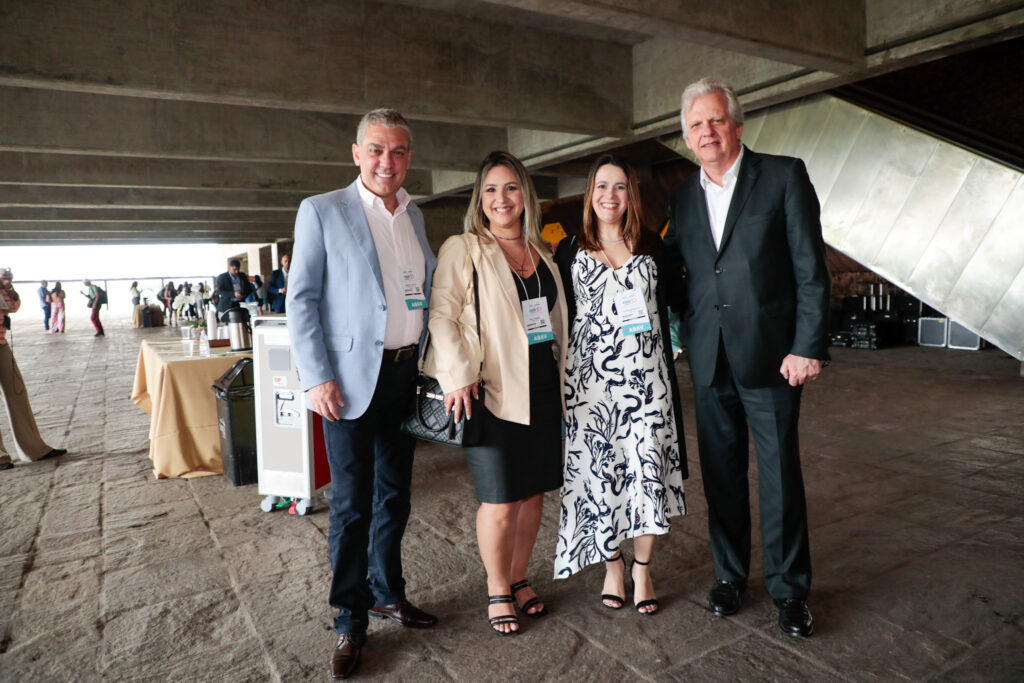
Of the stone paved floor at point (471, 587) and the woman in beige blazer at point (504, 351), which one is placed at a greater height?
the woman in beige blazer at point (504, 351)

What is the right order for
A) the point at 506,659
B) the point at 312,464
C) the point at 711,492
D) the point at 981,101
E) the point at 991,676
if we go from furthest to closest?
the point at 981,101, the point at 312,464, the point at 711,492, the point at 506,659, the point at 991,676

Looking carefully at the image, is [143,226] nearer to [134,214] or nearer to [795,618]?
[134,214]

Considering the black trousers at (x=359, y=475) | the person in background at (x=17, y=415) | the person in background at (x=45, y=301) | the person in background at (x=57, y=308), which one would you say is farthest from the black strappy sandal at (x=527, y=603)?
the person in background at (x=45, y=301)

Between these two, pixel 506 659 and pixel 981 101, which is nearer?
pixel 506 659

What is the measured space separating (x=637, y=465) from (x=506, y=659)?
77cm

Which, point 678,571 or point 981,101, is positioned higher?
point 981,101

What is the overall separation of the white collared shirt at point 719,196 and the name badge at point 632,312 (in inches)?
13.1

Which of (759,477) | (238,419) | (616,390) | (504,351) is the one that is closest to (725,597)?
(759,477)

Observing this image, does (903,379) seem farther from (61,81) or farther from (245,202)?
(245,202)

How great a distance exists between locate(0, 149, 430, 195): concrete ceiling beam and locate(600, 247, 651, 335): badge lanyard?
346 inches

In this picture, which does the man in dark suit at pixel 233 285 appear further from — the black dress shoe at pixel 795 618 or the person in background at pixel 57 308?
the person in background at pixel 57 308

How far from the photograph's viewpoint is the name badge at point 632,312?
2.16 metres

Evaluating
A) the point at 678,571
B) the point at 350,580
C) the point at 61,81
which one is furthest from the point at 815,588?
the point at 61,81

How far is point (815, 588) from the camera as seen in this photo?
2469mm
